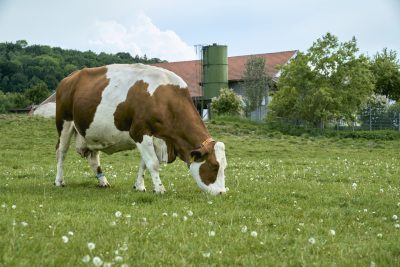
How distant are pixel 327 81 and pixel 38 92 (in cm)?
5097

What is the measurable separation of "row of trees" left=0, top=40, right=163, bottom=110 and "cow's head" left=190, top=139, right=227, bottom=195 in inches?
2701

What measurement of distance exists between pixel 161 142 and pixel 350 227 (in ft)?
16.3

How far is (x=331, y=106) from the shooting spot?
4412cm

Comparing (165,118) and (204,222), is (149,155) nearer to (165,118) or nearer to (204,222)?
(165,118)

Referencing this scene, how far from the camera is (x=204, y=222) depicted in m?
7.36

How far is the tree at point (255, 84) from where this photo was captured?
177ft

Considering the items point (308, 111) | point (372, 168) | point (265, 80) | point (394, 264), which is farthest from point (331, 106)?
point (394, 264)

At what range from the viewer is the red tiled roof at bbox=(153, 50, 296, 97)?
6575 centimetres

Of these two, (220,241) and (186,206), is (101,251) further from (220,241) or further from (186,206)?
(186,206)

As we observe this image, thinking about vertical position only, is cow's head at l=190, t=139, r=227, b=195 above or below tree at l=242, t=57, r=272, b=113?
below

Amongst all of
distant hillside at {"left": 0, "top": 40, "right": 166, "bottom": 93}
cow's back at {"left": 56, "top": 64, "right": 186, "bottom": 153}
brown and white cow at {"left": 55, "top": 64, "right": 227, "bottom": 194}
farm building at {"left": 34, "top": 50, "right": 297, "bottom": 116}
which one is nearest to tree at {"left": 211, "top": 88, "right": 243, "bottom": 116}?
farm building at {"left": 34, "top": 50, "right": 297, "bottom": 116}

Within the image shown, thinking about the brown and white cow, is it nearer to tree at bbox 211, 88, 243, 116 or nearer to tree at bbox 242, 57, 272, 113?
tree at bbox 211, 88, 243, 116

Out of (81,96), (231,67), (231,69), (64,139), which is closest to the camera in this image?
(81,96)

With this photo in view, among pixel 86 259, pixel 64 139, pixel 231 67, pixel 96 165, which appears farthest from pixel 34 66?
pixel 86 259
